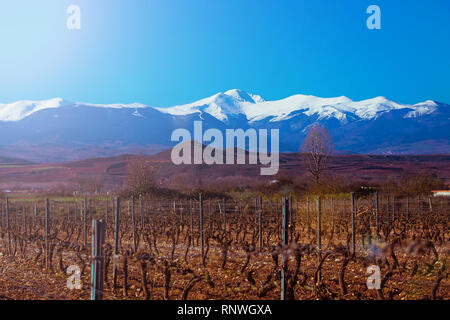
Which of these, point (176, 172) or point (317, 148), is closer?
point (317, 148)

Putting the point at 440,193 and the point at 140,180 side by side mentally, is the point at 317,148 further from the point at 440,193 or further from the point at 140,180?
the point at 140,180

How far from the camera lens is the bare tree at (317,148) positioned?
27562 mm

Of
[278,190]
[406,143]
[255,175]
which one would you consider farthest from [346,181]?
[406,143]

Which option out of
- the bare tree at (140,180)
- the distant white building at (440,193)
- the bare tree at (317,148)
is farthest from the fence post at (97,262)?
the bare tree at (317,148)

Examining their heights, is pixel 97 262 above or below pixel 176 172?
above

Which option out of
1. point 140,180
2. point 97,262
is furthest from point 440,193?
point 97,262

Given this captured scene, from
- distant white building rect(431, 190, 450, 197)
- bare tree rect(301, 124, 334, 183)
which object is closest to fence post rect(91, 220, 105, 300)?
distant white building rect(431, 190, 450, 197)

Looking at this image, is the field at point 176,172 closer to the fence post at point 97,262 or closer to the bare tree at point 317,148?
the bare tree at point 317,148

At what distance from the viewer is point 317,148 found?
91.1ft

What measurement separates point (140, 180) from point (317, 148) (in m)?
11.0

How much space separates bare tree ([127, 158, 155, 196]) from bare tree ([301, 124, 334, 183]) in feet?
32.2

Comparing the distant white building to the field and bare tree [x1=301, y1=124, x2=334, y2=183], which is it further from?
bare tree [x1=301, y1=124, x2=334, y2=183]

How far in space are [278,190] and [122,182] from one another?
10.4 m
